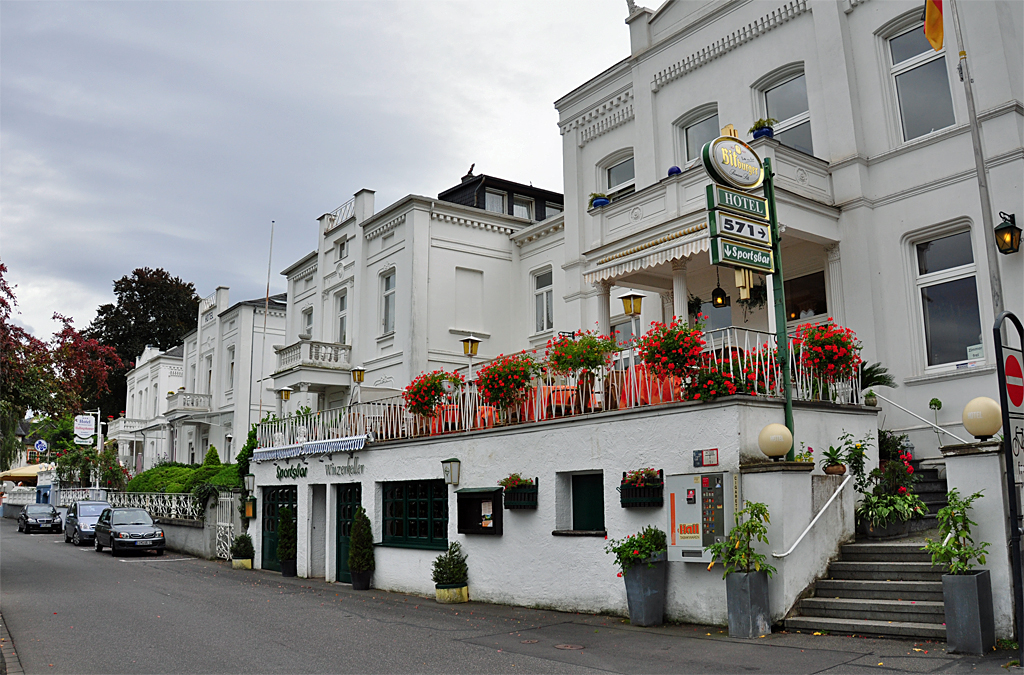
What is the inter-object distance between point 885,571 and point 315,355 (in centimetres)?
2067

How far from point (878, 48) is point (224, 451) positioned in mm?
33972

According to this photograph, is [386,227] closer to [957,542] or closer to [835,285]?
[835,285]

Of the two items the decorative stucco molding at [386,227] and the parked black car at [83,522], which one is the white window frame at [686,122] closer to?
the decorative stucco molding at [386,227]

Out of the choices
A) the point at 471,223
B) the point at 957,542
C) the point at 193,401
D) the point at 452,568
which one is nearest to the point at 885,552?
the point at 957,542

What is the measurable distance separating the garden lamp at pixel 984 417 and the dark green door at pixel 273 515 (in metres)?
15.9

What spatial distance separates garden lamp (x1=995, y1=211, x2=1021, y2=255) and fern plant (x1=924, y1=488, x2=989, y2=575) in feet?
18.8

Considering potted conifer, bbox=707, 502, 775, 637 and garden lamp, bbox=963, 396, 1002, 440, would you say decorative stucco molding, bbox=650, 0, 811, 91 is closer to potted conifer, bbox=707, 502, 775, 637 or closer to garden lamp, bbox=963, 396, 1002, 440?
garden lamp, bbox=963, 396, 1002, 440

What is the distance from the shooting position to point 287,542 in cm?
1956

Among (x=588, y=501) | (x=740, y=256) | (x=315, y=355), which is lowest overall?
(x=588, y=501)

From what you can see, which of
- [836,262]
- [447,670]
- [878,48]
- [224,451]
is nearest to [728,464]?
[447,670]

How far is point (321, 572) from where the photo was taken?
19.1 m

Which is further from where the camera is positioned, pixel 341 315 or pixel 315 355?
pixel 341 315

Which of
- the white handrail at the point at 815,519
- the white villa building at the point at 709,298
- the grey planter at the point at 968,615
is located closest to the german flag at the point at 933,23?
the white villa building at the point at 709,298

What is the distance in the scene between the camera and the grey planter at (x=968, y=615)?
25.0 feet
